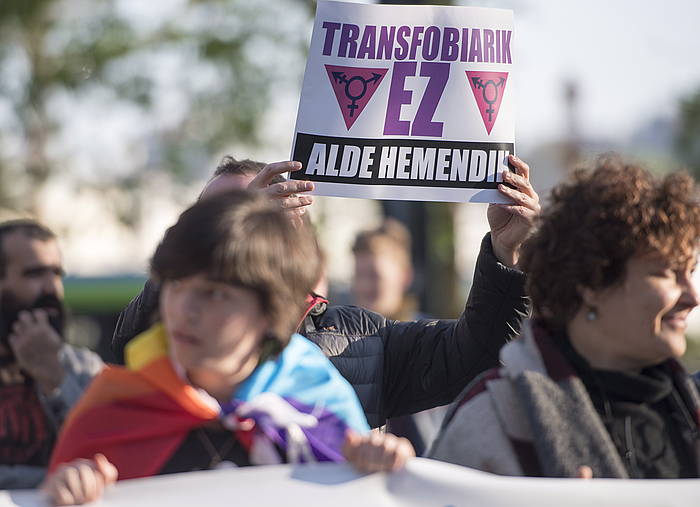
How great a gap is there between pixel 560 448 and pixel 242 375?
732mm

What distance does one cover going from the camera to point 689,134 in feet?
74.5

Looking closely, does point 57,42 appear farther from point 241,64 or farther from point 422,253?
point 422,253

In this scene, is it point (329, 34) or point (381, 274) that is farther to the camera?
point (381, 274)

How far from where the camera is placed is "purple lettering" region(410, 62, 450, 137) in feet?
12.5

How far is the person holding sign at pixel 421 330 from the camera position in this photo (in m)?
3.60

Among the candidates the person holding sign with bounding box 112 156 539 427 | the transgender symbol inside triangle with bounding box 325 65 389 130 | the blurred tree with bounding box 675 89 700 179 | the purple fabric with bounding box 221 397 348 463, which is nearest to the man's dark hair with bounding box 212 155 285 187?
the person holding sign with bounding box 112 156 539 427

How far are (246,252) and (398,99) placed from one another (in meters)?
1.31

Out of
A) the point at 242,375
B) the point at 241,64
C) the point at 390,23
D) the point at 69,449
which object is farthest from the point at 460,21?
the point at 241,64

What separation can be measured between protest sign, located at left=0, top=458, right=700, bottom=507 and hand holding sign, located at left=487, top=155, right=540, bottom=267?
1.03 m

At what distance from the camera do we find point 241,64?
14016mm

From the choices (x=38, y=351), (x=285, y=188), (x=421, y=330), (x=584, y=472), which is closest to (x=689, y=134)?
(x=421, y=330)

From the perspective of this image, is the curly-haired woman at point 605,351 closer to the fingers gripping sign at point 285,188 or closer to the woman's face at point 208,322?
the woman's face at point 208,322

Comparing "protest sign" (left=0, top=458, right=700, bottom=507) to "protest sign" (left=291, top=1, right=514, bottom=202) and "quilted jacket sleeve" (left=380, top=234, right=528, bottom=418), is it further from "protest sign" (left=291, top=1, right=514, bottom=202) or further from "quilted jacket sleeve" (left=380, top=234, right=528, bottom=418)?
"protest sign" (left=291, top=1, right=514, bottom=202)

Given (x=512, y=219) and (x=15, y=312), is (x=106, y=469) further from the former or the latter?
(x=512, y=219)
